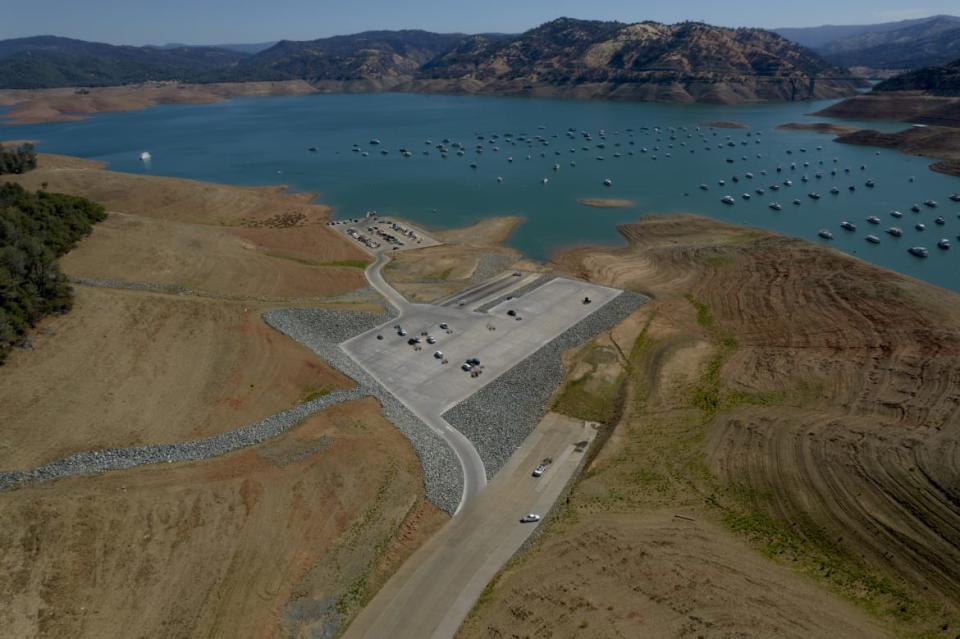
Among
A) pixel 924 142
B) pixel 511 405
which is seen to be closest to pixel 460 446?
pixel 511 405

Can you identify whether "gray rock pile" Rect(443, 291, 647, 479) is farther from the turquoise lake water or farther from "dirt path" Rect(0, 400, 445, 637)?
the turquoise lake water

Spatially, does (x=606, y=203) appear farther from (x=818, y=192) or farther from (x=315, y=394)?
(x=315, y=394)

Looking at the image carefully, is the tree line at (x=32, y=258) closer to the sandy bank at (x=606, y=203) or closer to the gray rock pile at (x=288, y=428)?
the gray rock pile at (x=288, y=428)

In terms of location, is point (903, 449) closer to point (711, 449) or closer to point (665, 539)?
point (711, 449)

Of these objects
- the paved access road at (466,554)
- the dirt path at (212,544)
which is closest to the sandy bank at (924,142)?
the paved access road at (466,554)

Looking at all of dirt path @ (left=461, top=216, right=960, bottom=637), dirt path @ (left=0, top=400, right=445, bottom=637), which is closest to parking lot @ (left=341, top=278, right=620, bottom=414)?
dirt path @ (left=461, top=216, right=960, bottom=637)

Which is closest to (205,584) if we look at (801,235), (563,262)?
(563,262)

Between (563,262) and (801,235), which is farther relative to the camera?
(801,235)
